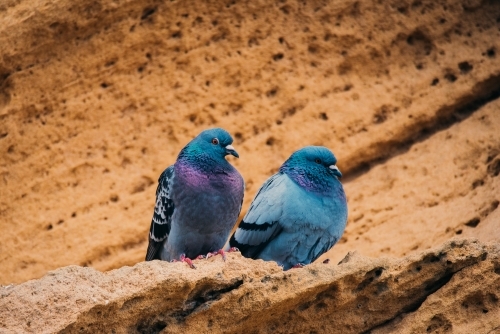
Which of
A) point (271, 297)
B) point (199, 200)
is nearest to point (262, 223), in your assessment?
point (199, 200)

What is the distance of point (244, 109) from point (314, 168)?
1.60 metres

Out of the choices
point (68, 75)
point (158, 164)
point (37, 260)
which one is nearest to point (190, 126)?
point (158, 164)

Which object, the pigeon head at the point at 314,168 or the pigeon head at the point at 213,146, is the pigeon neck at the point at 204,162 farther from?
the pigeon head at the point at 314,168

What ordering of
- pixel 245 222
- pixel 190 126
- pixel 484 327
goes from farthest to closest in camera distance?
pixel 190 126 < pixel 245 222 < pixel 484 327

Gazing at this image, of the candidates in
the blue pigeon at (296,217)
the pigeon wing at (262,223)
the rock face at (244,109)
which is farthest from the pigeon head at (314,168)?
the rock face at (244,109)

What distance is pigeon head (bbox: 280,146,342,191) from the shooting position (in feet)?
16.3

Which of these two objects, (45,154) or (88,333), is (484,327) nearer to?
(88,333)

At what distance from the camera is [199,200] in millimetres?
4969

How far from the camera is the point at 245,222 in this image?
4.96m

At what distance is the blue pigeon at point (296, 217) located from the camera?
486 centimetres

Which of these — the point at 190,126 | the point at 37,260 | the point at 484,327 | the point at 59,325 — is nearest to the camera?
the point at 59,325

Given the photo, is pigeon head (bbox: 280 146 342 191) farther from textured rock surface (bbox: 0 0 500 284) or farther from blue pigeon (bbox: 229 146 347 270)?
textured rock surface (bbox: 0 0 500 284)

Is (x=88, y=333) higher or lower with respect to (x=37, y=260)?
higher

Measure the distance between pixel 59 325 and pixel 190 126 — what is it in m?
2.93
